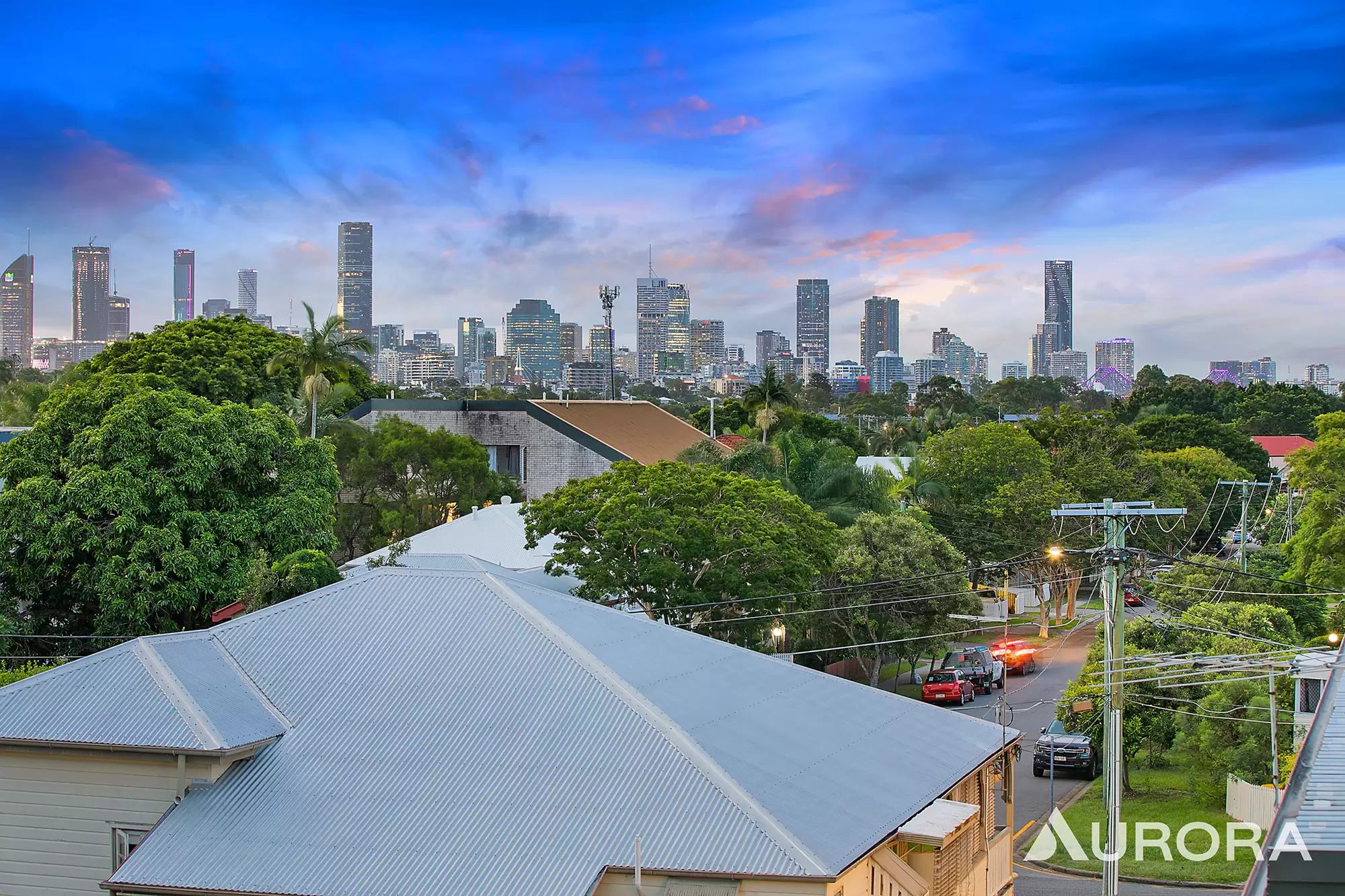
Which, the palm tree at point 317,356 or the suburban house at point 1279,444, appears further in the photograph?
the suburban house at point 1279,444

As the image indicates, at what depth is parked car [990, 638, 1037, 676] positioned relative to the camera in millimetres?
52031

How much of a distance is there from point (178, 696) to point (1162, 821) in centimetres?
2366

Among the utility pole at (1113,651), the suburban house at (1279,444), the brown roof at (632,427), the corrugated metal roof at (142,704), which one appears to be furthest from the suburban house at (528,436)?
the suburban house at (1279,444)

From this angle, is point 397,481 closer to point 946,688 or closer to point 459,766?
point 946,688

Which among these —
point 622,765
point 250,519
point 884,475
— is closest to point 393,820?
point 622,765

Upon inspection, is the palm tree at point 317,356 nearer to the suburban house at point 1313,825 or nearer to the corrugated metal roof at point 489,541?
the corrugated metal roof at point 489,541

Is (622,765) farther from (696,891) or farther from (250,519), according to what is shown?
(250,519)

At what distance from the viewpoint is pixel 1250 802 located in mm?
28984

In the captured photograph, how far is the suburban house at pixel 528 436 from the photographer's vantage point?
6369 cm

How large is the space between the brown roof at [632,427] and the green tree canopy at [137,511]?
94.1 feet

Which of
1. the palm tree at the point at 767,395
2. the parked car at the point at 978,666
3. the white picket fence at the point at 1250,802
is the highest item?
the palm tree at the point at 767,395

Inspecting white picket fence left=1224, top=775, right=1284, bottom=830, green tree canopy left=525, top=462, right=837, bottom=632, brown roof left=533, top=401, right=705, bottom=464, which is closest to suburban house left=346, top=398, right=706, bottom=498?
brown roof left=533, top=401, right=705, bottom=464

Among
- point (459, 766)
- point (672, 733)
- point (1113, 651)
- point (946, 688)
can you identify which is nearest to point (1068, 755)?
point (946, 688)

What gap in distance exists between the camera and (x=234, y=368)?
63594 millimetres
